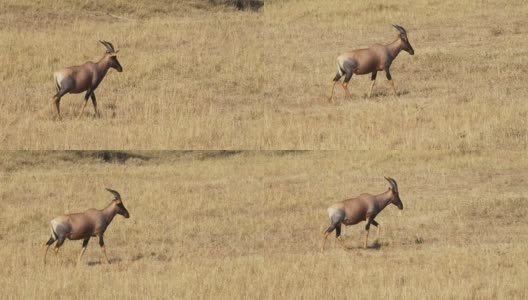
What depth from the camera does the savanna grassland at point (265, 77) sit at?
24562mm

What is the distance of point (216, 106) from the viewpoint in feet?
90.1

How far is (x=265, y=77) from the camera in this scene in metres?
30.4

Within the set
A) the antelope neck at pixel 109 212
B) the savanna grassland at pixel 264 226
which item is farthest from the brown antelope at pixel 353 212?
the antelope neck at pixel 109 212

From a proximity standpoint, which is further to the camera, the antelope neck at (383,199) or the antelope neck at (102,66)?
the antelope neck at (383,199)

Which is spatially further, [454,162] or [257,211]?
[454,162]

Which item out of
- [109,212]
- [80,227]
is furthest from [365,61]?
[80,227]

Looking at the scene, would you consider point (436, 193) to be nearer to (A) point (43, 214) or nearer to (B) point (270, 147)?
(B) point (270, 147)

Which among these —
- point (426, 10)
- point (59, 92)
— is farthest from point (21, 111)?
point (426, 10)

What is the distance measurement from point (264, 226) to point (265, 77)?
4940 millimetres

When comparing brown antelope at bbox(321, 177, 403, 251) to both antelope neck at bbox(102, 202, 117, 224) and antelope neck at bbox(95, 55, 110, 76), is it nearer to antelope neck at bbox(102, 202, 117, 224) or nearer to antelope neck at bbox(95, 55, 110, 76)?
antelope neck at bbox(102, 202, 117, 224)

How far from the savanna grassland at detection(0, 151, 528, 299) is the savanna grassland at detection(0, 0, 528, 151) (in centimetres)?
204

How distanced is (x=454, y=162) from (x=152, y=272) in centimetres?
1372

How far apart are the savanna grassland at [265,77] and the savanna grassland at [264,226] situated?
2039 mm

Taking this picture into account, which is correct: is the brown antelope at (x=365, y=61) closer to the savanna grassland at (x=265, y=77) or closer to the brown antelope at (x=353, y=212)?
the savanna grassland at (x=265, y=77)
